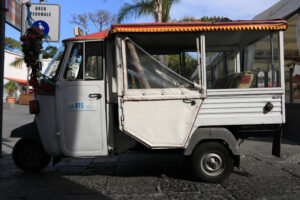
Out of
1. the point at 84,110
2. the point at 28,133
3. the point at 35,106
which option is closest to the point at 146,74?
the point at 84,110

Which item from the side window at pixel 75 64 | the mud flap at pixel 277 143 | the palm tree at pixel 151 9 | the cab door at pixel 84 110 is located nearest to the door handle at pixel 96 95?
the cab door at pixel 84 110

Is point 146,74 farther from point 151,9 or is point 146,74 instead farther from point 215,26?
point 151,9

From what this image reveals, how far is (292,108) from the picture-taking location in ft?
28.3

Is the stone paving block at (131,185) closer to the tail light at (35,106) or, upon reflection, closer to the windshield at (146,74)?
the windshield at (146,74)

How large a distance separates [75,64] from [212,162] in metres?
2.71

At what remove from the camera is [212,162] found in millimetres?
4410

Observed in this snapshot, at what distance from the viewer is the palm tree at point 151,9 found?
562 inches

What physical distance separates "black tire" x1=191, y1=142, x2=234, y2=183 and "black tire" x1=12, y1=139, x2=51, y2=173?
107 inches

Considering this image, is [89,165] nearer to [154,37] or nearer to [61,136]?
[61,136]

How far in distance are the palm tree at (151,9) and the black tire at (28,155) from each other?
35.0 feet

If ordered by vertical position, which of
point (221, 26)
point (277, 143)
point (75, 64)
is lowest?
point (277, 143)

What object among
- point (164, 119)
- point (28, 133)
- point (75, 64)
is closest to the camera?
point (164, 119)

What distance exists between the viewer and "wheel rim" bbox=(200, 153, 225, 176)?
442cm

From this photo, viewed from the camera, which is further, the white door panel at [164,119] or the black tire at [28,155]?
the black tire at [28,155]
